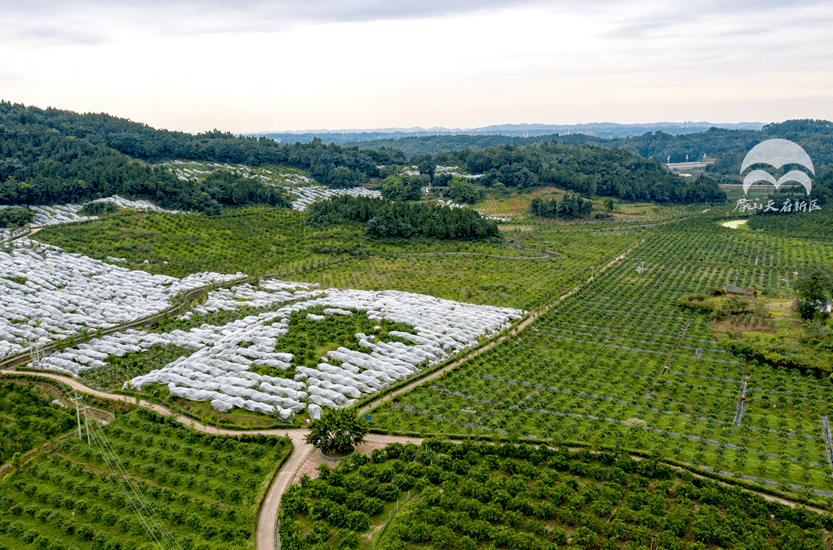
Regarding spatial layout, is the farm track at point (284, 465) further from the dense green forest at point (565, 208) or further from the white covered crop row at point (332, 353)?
the dense green forest at point (565, 208)

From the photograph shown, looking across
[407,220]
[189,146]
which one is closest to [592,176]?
[407,220]

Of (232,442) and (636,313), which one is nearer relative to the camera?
(232,442)

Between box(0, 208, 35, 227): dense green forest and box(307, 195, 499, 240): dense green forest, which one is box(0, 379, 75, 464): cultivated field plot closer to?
box(0, 208, 35, 227): dense green forest

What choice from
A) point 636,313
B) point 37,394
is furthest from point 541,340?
point 37,394

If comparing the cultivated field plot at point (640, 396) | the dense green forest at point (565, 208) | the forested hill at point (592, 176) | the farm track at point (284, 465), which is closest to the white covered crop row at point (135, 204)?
the farm track at point (284, 465)

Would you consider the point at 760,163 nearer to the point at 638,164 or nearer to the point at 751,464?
the point at 638,164

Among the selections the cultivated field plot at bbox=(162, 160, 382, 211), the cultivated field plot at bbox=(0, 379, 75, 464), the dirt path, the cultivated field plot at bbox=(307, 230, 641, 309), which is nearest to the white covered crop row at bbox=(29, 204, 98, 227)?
the cultivated field plot at bbox=(162, 160, 382, 211)
